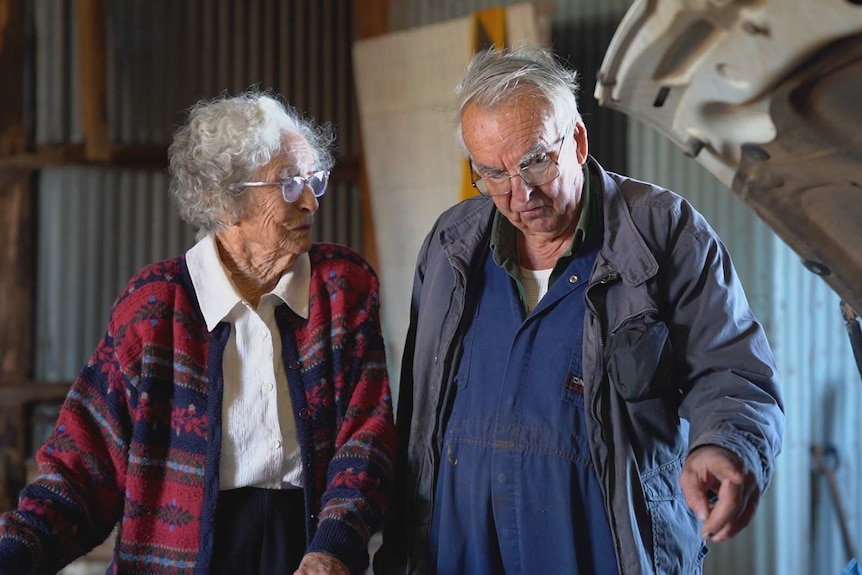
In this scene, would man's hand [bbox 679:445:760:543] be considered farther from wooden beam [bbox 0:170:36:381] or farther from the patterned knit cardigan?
wooden beam [bbox 0:170:36:381]

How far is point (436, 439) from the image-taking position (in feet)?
6.61

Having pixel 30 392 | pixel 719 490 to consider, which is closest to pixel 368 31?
pixel 30 392

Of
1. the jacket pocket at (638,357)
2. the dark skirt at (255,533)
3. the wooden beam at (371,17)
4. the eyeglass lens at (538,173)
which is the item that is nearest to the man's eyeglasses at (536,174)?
the eyeglass lens at (538,173)

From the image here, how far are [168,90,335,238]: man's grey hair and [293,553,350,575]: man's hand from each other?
0.76 meters

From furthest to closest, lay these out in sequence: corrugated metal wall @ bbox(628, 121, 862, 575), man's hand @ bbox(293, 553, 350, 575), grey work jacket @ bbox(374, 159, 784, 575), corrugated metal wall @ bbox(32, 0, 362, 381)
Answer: corrugated metal wall @ bbox(32, 0, 362, 381) → corrugated metal wall @ bbox(628, 121, 862, 575) → man's hand @ bbox(293, 553, 350, 575) → grey work jacket @ bbox(374, 159, 784, 575)

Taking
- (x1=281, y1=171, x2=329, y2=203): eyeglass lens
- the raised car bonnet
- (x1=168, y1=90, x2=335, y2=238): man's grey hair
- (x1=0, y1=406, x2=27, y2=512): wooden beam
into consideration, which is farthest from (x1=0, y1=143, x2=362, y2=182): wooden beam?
the raised car bonnet

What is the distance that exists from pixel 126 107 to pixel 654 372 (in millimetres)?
4399

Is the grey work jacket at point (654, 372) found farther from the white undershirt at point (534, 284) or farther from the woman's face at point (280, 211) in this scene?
the woman's face at point (280, 211)

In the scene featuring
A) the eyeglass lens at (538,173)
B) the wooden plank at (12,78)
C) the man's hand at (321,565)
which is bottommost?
the man's hand at (321,565)

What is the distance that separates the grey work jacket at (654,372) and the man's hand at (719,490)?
6cm

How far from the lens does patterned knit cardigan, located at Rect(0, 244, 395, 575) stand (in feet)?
6.56

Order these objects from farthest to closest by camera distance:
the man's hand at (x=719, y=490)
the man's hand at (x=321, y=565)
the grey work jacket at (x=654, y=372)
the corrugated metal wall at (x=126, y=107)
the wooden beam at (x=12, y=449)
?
1. the corrugated metal wall at (x=126, y=107)
2. the wooden beam at (x=12, y=449)
3. the man's hand at (x=321, y=565)
4. the grey work jacket at (x=654, y=372)
5. the man's hand at (x=719, y=490)

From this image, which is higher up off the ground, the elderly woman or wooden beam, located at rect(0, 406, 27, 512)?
the elderly woman

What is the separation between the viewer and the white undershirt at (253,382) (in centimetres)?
205
